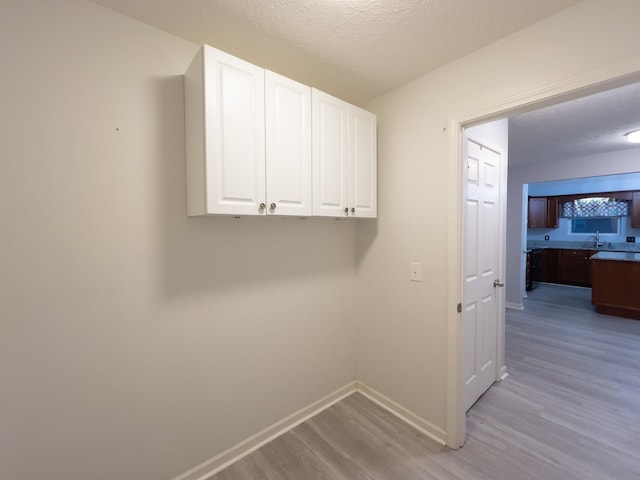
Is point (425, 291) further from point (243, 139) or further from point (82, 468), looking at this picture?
point (82, 468)

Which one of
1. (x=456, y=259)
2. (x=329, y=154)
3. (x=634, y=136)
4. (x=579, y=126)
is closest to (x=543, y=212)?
(x=634, y=136)

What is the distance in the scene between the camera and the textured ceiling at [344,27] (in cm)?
132

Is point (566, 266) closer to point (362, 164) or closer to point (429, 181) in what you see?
point (429, 181)

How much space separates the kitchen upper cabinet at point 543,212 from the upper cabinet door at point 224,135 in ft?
27.8

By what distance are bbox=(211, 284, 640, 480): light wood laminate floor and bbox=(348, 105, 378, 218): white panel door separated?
1601 millimetres

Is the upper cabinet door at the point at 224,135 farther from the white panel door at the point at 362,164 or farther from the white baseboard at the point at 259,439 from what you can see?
the white baseboard at the point at 259,439

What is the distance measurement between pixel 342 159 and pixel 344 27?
2.38 ft

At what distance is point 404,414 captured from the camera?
2.14 m

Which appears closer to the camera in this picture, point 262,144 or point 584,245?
point 262,144

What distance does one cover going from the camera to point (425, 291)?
199cm

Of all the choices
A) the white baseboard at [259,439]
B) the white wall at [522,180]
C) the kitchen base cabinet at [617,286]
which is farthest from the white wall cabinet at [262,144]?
the kitchen base cabinet at [617,286]

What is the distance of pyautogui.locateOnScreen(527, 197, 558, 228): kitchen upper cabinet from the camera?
7227 millimetres

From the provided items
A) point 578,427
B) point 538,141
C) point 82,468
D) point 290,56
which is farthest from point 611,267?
point 82,468

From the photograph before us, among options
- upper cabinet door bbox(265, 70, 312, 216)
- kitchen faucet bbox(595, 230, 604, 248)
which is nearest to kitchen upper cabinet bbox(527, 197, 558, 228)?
kitchen faucet bbox(595, 230, 604, 248)
